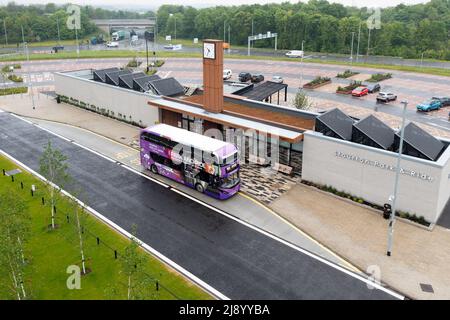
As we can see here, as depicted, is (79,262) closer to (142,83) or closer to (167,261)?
(167,261)

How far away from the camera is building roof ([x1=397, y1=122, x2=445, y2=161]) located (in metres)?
30.5

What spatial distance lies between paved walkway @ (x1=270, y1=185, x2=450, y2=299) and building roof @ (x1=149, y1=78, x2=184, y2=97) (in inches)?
877

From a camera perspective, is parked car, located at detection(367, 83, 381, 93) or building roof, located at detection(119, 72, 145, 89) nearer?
building roof, located at detection(119, 72, 145, 89)

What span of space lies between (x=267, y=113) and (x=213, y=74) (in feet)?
22.6

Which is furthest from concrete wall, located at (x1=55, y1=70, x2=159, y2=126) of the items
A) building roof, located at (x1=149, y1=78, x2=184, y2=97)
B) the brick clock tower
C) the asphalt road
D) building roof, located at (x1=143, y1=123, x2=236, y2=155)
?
building roof, located at (x1=143, y1=123, x2=236, y2=155)

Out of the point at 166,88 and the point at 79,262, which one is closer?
the point at 79,262

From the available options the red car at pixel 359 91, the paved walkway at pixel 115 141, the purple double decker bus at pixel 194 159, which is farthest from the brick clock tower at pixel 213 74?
the red car at pixel 359 91

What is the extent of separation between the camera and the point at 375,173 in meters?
31.1

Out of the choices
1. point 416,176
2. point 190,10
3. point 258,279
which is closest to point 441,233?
point 416,176

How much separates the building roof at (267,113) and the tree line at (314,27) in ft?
217

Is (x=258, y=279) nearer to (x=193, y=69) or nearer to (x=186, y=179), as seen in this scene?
(x=186, y=179)

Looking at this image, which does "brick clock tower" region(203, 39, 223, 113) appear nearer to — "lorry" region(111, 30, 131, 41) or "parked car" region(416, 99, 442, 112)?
"parked car" region(416, 99, 442, 112)

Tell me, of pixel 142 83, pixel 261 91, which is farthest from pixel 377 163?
pixel 142 83

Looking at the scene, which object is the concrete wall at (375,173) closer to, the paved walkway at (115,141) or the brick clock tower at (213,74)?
the paved walkway at (115,141)
